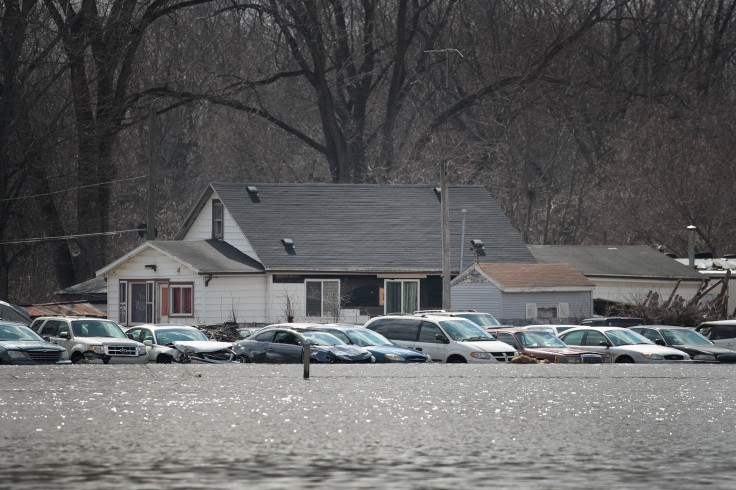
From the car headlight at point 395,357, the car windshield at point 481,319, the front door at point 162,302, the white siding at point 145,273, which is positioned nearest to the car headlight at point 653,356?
the car windshield at point 481,319

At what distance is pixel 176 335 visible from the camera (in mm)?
36812

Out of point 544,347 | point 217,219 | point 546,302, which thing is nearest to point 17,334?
point 544,347

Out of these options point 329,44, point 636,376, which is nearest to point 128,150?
point 329,44

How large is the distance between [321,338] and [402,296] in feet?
60.4

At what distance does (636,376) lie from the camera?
31266 millimetres

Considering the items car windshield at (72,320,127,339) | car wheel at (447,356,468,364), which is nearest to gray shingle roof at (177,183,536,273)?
car windshield at (72,320,127,339)

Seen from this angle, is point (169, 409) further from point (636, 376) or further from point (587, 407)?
point (636, 376)

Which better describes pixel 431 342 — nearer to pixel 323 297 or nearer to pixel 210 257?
pixel 323 297

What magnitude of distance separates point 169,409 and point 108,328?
49.3 feet

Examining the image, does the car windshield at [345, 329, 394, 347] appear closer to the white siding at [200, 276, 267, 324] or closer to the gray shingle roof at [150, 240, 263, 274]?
the white siding at [200, 276, 267, 324]

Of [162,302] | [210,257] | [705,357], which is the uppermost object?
[210,257]

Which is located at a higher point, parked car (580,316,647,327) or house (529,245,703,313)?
house (529,245,703,313)

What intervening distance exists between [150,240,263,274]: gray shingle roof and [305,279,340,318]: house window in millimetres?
2309

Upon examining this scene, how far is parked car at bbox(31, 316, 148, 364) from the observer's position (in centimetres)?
3462
